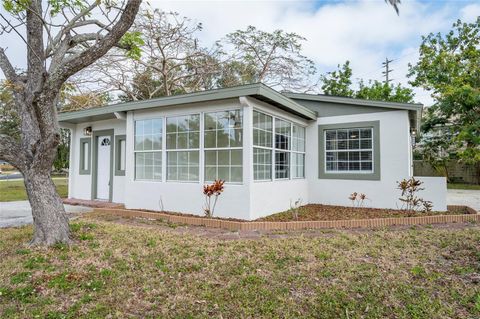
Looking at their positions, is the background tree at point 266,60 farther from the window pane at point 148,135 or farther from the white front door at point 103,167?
the window pane at point 148,135

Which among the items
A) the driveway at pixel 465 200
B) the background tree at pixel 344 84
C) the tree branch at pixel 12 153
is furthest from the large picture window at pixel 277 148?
the background tree at pixel 344 84

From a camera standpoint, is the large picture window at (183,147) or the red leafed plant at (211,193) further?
the large picture window at (183,147)

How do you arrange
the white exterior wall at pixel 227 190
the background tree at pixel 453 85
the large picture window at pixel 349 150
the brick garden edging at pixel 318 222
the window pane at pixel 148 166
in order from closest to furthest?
the brick garden edging at pixel 318 222
the white exterior wall at pixel 227 190
the window pane at pixel 148 166
the large picture window at pixel 349 150
the background tree at pixel 453 85

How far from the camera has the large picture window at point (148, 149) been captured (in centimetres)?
827

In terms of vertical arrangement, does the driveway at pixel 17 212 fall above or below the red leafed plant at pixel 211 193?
below

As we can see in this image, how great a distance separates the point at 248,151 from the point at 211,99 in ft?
4.82

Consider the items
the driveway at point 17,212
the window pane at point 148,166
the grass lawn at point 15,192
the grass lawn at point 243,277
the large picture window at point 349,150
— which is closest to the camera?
the grass lawn at point 243,277

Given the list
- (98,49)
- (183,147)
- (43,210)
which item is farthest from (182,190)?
(98,49)

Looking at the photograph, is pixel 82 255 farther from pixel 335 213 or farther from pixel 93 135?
pixel 93 135

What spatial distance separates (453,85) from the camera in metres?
13.8

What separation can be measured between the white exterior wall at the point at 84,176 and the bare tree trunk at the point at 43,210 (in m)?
4.80

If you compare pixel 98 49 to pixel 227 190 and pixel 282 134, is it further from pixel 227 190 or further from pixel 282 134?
pixel 282 134

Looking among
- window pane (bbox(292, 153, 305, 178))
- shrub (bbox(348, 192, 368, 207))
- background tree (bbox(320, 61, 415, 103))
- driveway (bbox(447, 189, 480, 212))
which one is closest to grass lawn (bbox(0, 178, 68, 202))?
window pane (bbox(292, 153, 305, 178))

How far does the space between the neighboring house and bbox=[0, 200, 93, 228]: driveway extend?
130 cm
